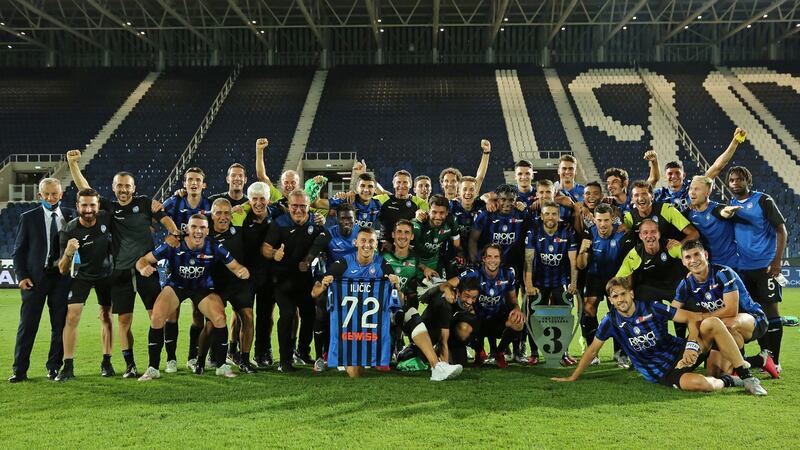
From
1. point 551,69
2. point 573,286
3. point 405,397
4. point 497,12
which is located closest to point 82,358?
point 405,397

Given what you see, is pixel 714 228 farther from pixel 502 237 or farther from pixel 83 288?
pixel 83 288

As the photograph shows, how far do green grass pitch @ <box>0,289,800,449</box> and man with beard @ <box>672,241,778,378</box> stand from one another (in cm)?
46

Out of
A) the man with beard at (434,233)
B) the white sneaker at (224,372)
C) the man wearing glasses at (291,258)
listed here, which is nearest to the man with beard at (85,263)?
the white sneaker at (224,372)

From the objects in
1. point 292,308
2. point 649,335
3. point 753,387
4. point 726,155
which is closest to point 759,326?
point 753,387

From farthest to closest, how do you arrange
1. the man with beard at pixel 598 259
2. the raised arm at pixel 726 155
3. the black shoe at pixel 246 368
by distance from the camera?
the raised arm at pixel 726 155 < the man with beard at pixel 598 259 < the black shoe at pixel 246 368

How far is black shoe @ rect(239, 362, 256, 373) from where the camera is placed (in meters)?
6.47

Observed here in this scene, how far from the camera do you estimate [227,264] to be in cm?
627

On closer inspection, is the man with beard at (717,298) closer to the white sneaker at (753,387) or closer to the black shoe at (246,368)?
the white sneaker at (753,387)

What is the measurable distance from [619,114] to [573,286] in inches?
858

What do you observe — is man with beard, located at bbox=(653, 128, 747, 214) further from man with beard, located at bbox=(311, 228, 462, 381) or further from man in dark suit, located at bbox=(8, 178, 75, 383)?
man in dark suit, located at bbox=(8, 178, 75, 383)

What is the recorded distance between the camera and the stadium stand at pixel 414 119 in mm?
24003

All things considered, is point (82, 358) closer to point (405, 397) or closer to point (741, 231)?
point (405, 397)

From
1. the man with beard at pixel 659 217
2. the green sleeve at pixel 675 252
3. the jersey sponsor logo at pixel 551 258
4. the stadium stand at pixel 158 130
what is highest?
the stadium stand at pixel 158 130

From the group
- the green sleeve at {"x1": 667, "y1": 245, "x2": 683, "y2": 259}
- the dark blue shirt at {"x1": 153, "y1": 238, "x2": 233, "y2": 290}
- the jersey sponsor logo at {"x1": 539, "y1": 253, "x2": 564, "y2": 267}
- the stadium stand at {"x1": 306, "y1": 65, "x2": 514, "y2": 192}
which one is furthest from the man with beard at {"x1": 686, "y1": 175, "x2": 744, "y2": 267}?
the stadium stand at {"x1": 306, "y1": 65, "x2": 514, "y2": 192}
